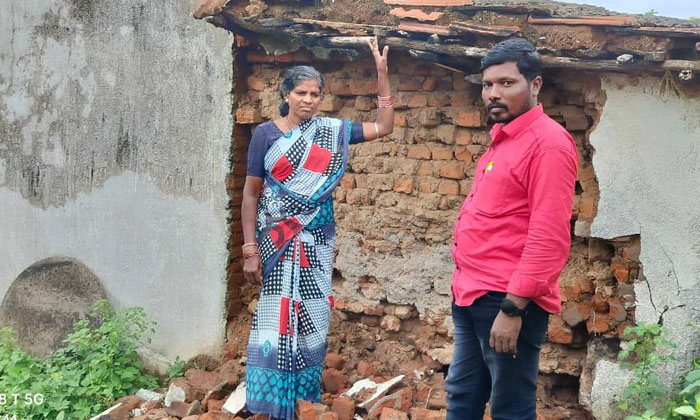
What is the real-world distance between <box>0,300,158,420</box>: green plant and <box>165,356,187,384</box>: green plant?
0.47 ft

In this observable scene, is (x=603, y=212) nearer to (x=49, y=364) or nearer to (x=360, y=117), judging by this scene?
(x=360, y=117)

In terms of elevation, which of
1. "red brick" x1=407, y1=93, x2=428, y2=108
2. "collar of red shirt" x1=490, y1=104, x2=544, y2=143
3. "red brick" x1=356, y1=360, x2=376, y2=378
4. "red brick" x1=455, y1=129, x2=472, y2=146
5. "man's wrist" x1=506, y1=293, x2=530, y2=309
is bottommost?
"red brick" x1=356, y1=360, x2=376, y2=378

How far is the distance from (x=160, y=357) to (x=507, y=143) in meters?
3.59

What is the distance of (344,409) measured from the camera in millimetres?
4070

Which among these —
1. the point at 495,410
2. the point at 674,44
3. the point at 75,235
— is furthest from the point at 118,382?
the point at 674,44

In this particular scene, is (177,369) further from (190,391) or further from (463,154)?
(463,154)

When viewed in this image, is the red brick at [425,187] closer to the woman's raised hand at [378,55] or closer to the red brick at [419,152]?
the red brick at [419,152]

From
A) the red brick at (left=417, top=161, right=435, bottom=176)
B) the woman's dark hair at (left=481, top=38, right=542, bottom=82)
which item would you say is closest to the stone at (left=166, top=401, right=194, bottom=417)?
the red brick at (left=417, top=161, right=435, bottom=176)

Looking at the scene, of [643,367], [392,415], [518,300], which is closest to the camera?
[518,300]

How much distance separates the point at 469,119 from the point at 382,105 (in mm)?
653

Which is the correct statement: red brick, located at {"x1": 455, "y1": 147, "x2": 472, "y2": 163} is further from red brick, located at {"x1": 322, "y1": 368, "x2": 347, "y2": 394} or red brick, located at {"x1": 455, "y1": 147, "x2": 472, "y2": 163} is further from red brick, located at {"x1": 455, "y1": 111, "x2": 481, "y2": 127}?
red brick, located at {"x1": 322, "y1": 368, "x2": 347, "y2": 394}

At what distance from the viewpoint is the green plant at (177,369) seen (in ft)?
17.6

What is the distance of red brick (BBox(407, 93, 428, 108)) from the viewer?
176 inches

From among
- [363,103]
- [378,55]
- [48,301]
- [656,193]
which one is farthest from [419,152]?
[48,301]
